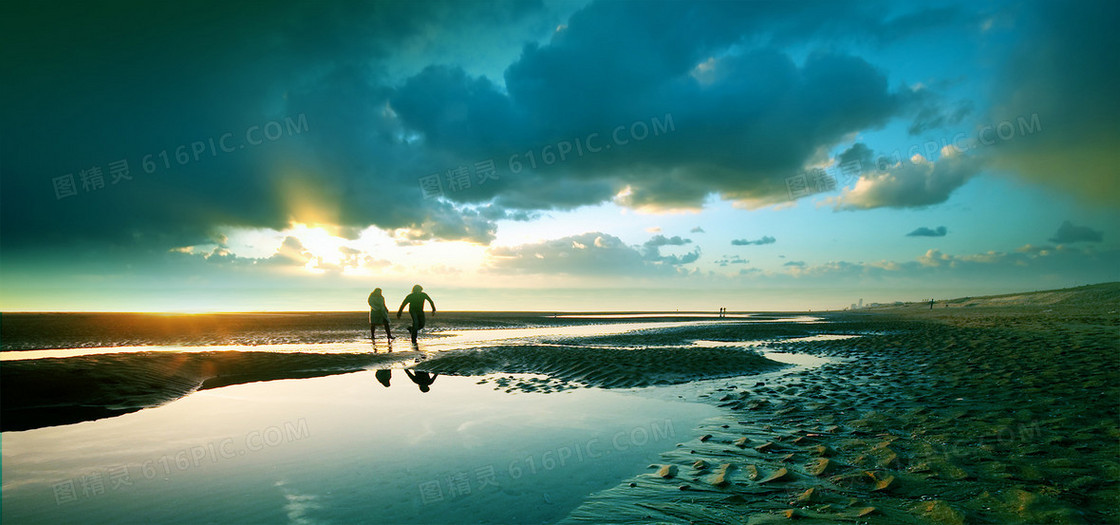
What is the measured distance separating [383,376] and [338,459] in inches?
363

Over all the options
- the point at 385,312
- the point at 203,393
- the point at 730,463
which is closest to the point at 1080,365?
the point at 730,463

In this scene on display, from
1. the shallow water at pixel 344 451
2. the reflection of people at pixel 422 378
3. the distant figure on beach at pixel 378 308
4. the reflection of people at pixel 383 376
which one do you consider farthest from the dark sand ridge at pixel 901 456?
the distant figure on beach at pixel 378 308

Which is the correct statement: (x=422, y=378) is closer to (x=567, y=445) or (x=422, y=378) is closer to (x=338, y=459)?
(x=338, y=459)

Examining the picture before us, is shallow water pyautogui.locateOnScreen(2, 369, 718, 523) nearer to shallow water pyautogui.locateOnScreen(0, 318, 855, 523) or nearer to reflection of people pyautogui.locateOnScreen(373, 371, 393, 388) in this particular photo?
shallow water pyautogui.locateOnScreen(0, 318, 855, 523)

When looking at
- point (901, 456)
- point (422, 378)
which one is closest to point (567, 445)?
point (901, 456)

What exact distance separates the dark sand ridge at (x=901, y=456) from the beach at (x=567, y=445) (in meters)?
0.04

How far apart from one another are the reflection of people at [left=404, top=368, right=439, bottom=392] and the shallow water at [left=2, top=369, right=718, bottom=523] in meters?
1.98

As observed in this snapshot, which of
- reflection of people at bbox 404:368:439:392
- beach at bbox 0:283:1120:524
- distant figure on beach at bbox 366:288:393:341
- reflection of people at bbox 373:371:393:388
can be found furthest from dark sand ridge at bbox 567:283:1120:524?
distant figure on beach at bbox 366:288:393:341

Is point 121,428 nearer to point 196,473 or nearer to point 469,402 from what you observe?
point 196,473

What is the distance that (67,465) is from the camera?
6.47 meters

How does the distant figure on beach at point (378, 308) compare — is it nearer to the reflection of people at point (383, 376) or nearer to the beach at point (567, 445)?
the reflection of people at point (383, 376)

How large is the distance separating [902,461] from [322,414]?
10.6 meters

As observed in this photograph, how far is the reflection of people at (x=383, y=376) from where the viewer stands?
14.2 m

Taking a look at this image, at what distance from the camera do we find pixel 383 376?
15438 millimetres
